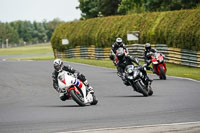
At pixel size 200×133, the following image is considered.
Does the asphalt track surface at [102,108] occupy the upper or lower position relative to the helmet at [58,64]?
lower

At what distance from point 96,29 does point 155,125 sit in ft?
129

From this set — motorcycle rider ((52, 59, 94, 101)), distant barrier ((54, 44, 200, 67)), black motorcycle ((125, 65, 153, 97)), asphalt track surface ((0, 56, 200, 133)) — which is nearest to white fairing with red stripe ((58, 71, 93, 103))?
motorcycle rider ((52, 59, 94, 101))

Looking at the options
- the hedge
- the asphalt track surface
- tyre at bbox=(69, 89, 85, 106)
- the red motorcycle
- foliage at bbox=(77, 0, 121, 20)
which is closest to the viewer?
the asphalt track surface

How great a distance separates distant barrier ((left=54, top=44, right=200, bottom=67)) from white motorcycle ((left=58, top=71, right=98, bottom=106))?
1637 centimetres

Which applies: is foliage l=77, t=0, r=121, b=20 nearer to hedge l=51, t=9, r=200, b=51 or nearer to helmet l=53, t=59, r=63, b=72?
hedge l=51, t=9, r=200, b=51

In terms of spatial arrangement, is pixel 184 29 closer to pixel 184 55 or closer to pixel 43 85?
pixel 184 55

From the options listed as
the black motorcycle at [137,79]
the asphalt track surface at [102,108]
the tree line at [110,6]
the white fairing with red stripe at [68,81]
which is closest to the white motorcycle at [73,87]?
the white fairing with red stripe at [68,81]

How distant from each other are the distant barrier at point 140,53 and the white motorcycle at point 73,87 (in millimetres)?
16370

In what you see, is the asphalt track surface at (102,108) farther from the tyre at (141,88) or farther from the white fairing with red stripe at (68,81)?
the white fairing with red stripe at (68,81)

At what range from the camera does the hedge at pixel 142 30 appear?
103ft

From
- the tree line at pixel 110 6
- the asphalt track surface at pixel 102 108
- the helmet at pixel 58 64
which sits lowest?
the asphalt track surface at pixel 102 108

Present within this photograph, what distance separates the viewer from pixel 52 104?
49.9 ft

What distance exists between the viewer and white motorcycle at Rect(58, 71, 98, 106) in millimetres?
13367

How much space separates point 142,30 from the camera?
38969 millimetres
